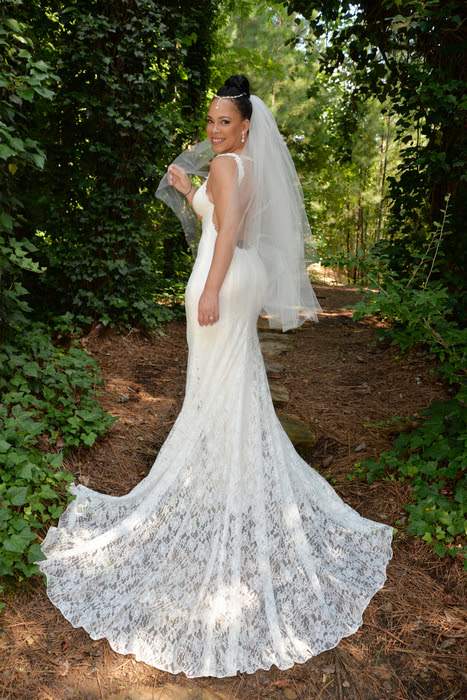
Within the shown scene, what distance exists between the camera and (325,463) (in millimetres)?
3689

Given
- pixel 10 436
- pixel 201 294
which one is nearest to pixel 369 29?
pixel 201 294

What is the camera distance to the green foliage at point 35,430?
7.85 feet

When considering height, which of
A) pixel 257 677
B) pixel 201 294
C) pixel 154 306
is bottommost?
pixel 257 677

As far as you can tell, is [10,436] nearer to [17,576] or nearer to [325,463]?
[17,576]

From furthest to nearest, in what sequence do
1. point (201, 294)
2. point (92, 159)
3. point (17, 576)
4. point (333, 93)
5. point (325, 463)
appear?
1. point (333, 93)
2. point (92, 159)
3. point (325, 463)
4. point (201, 294)
5. point (17, 576)

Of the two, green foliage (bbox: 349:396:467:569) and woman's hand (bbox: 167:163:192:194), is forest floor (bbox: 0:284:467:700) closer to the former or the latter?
green foliage (bbox: 349:396:467:569)

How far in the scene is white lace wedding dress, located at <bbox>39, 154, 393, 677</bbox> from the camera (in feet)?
7.24

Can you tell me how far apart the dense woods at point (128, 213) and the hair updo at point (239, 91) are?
97cm

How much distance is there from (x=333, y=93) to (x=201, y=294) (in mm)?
10917

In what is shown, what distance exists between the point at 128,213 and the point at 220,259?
3.17 meters

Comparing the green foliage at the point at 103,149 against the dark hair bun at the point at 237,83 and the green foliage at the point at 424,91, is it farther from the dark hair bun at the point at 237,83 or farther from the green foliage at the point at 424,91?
the dark hair bun at the point at 237,83

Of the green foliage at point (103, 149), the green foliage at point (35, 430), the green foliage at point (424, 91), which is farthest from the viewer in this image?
the green foliage at point (103, 149)

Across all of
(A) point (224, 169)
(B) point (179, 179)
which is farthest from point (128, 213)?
(A) point (224, 169)

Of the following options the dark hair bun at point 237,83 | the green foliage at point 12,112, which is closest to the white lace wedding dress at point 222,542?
the dark hair bun at point 237,83
